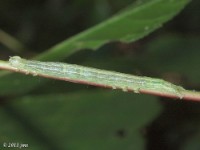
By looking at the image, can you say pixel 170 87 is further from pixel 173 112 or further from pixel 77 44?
pixel 173 112

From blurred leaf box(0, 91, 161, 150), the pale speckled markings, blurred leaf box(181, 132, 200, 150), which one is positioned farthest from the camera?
blurred leaf box(181, 132, 200, 150)

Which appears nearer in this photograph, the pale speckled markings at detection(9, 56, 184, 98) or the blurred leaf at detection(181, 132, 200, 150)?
the pale speckled markings at detection(9, 56, 184, 98)

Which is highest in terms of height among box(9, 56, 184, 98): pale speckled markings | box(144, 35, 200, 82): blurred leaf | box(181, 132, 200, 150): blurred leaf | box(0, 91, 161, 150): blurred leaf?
box(144, 35, 200, 82): blurred leaf

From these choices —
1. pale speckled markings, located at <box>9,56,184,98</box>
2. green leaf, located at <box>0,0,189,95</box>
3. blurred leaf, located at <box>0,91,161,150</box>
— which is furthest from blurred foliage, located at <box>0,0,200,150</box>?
pale speckled markings, located at <box>9,56,184,98</box>

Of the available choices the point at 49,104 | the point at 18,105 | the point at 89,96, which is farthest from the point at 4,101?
the point at 89,96

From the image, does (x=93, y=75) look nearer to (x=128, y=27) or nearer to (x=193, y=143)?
(x=128, y=27)

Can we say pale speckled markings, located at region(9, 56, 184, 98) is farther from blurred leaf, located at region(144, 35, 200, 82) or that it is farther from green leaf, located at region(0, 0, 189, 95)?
blurred leaf, located at region(144, 35, 200, 82)

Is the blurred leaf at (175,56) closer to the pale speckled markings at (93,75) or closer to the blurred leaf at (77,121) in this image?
the blurred leaf at (77,121)

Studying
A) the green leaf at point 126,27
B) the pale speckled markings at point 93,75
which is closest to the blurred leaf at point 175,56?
the green leaf at point 126,27
